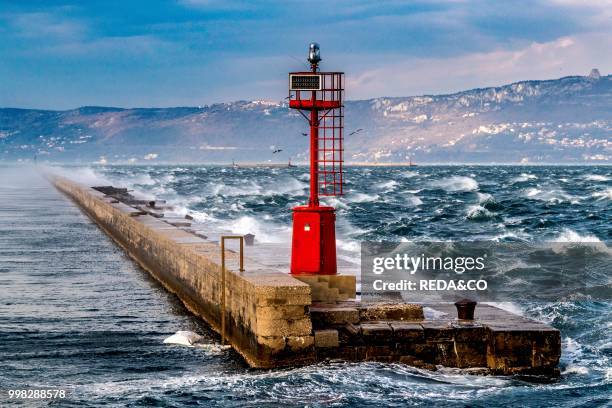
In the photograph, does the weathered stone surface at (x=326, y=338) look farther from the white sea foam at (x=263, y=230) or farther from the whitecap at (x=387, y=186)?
the whitecap at (x=387, y=186)

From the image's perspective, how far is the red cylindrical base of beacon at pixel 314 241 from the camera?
40.1 feet

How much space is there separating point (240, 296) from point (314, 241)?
1.34m

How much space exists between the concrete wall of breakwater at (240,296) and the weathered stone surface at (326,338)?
0.08 m

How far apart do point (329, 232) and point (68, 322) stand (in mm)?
3724

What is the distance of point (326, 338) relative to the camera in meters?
10.5

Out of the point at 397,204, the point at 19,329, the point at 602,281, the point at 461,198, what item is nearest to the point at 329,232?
the point at 19,329

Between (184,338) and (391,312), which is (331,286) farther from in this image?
(184,338)

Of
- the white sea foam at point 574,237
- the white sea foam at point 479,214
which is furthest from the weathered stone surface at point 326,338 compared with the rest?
the white sea foam at point 479,214

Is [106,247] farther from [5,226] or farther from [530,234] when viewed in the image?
[530,234]

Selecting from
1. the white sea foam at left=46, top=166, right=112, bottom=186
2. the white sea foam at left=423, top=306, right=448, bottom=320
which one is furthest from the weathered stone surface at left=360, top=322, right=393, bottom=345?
the white sea foam at left=46, top=166, right=112, bottom=186

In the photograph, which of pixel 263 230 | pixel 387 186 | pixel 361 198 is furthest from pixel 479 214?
pixel 387 186

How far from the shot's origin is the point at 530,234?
28453 millimetres

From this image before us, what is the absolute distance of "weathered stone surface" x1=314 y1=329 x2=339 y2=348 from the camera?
10.5 m

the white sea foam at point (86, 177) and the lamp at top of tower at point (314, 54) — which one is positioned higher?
the lamp at top of tower at point (314, 54)
